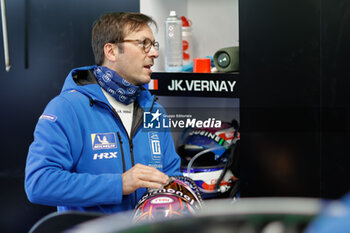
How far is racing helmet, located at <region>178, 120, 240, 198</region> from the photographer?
2.19 metres

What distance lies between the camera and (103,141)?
157cm

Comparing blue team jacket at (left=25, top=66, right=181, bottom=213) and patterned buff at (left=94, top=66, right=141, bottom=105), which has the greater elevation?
patterned buff at (left=94, top=66, right=141, bottom=105)

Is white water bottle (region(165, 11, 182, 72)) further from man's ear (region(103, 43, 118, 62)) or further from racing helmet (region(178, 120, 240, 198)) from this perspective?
man's ear (region(103, 43, 118, 62))

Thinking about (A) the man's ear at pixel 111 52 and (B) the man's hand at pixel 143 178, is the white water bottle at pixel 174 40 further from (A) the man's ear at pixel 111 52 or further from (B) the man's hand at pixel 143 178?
(B) the man's hand at pixel 143 178

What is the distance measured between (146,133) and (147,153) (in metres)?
0.07

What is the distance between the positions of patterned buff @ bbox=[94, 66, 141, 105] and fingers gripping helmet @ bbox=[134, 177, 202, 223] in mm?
431

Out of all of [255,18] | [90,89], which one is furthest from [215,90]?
[90,89]

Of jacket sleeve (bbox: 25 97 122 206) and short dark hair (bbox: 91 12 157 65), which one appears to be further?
short dark hair (bbox: 91 12 157 65)

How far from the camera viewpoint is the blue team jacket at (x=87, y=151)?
4.70 feet

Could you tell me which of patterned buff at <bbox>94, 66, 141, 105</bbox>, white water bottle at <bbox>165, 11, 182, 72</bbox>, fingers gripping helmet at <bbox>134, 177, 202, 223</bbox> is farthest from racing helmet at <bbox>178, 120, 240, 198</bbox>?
fingers gripping helmet at <bbox>134, 177, 202, 223</bbox>

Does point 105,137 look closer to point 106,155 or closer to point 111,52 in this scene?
point 106,155

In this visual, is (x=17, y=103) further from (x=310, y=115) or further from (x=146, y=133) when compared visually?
(x=310, y=115)

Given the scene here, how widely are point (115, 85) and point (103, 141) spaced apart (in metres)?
0.21

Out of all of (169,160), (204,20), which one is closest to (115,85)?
(169,160)
